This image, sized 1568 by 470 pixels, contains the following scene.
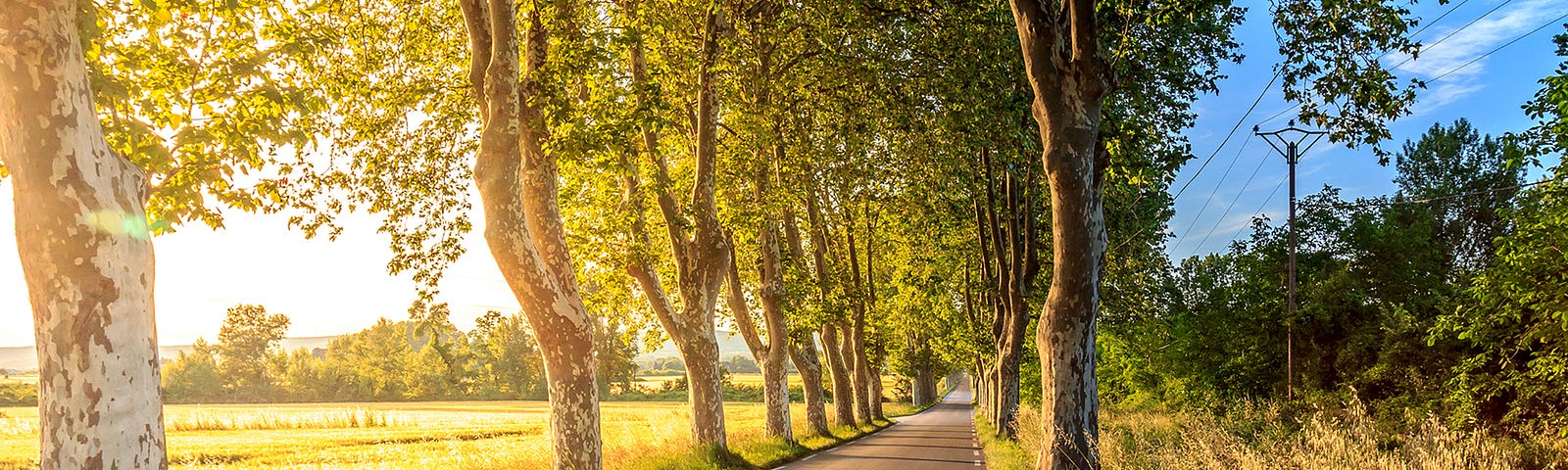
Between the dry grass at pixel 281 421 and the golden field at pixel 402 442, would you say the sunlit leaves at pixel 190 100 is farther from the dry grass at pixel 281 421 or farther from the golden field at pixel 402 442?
the dry grass at pixel 281 421

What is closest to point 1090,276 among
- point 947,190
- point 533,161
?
point 533,161

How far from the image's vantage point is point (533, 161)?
11.9m

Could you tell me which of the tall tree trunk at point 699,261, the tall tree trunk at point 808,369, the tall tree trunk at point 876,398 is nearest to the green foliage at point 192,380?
the tall tree trunk at point 876,398

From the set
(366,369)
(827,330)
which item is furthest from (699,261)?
(366,369)

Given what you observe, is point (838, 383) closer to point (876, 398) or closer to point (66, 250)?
point (876, 398)

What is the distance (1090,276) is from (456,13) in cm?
1097

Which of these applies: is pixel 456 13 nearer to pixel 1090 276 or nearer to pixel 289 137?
pixel 289 137

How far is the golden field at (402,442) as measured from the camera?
1928cm

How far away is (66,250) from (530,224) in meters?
5.86

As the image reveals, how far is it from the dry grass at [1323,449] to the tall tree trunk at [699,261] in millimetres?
5739

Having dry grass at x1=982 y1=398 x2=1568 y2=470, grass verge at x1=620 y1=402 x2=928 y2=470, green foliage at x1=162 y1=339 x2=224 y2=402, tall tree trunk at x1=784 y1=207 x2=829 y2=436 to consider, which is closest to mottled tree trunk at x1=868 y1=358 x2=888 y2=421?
tall tree trunk at x1=784 y1=207 x2=829 y2=436

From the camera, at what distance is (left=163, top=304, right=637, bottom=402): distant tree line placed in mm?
88125

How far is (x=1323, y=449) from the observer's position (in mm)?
9836

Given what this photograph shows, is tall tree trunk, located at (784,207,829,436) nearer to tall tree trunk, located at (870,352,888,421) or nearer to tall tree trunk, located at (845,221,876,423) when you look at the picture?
tall tree trunk, located at (845,221,876,423)
